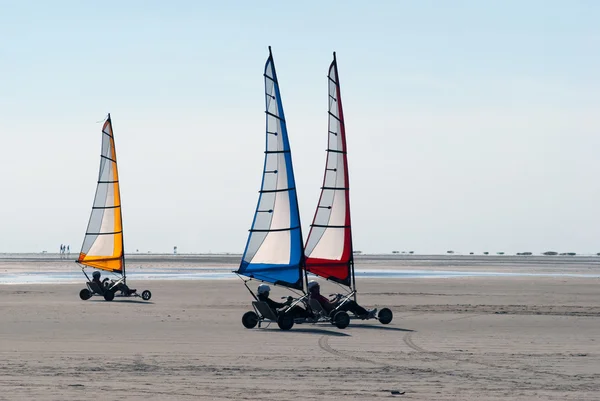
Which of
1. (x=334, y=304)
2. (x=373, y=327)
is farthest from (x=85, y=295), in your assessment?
(x=373, y=327)

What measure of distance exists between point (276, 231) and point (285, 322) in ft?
9.31

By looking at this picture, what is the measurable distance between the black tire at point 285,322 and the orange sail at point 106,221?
772 inches

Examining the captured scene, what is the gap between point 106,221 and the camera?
148 ft

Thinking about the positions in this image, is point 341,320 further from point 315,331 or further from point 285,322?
point 285,322

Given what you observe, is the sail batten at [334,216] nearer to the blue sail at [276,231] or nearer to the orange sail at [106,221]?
the blue sail at [276,231]

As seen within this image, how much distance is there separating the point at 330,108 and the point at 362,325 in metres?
6.14

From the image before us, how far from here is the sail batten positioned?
93.3ft

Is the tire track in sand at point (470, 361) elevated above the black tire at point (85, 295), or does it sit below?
below

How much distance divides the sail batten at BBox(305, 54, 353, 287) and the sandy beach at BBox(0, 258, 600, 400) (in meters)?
1.80

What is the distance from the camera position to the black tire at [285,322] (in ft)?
84.8

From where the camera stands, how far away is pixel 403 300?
39.8 m

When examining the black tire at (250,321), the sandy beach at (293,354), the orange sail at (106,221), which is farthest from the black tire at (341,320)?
the orange sail at (106,221)

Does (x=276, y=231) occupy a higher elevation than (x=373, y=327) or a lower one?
higher

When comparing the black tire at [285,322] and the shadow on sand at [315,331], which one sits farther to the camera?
the black tire at [285,322]
